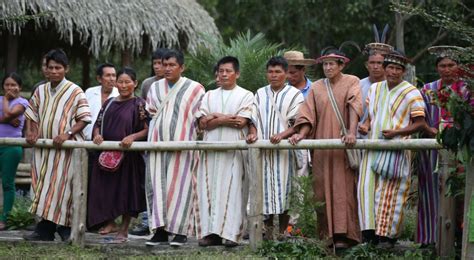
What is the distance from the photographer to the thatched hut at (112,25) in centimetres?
1388

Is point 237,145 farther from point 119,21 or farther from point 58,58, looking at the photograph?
point 119,21

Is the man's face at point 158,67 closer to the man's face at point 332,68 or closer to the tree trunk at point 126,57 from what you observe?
the man's face at point 332,68

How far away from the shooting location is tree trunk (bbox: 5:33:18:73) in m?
15.2

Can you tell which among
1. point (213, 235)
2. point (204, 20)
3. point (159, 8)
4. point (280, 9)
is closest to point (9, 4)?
point (159, 8)

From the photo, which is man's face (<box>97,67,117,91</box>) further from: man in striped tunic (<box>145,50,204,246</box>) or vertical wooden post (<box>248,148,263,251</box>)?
vertical wooden post (<box>248,148,263,251</box>)

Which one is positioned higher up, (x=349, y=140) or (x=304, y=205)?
(x=349, y=140)

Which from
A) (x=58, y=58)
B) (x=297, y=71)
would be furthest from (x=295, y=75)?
(x=58, y=58)

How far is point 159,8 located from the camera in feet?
50.0

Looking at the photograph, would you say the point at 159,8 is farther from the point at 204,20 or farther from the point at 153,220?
the point at 153,220

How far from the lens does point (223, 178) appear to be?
28.8 feet

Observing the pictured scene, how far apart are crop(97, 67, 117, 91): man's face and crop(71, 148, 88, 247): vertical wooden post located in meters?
1.46

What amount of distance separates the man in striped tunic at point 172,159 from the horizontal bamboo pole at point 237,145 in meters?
0.18

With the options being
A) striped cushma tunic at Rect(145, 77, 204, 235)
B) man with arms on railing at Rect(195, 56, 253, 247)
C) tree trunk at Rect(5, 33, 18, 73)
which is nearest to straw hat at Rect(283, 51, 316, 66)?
man with arms on railing at Rect(195, 56, 253, 247)

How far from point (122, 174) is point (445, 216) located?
295 cm
